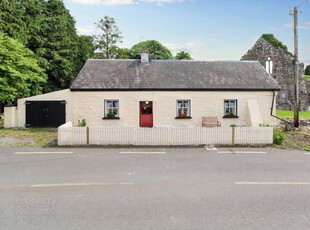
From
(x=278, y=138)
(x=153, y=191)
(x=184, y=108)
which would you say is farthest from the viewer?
(x=184, y=108)

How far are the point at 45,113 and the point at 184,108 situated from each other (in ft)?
36.9

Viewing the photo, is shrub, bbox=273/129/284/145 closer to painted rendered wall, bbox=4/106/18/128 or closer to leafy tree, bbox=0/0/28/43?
painted rendered wall, bbox=4/106/18/128

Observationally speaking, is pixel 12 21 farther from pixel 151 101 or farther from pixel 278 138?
pixel 278 138

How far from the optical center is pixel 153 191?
19.5 ft

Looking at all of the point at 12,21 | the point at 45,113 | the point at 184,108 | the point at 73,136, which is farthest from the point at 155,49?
the point at 73,136

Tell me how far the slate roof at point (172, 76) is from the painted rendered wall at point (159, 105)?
19.0 inches

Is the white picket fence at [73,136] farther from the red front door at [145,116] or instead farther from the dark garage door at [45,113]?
the dark garage door at [45,113]

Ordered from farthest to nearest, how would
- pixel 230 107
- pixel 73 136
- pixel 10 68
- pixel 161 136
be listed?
pixel 230 107 < pixel 10 68 < pixel 161 136 < pixel 73 136

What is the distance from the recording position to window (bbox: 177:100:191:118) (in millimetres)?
16594

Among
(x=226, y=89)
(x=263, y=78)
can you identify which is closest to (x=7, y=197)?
(x=226, y=89)

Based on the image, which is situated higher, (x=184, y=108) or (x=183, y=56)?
(x=183, y=56)

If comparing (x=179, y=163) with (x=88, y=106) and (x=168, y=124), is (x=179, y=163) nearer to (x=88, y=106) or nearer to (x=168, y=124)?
(x=168, y=124)

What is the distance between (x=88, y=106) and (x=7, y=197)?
36.4ft

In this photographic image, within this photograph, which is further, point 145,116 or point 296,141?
point 145,116
